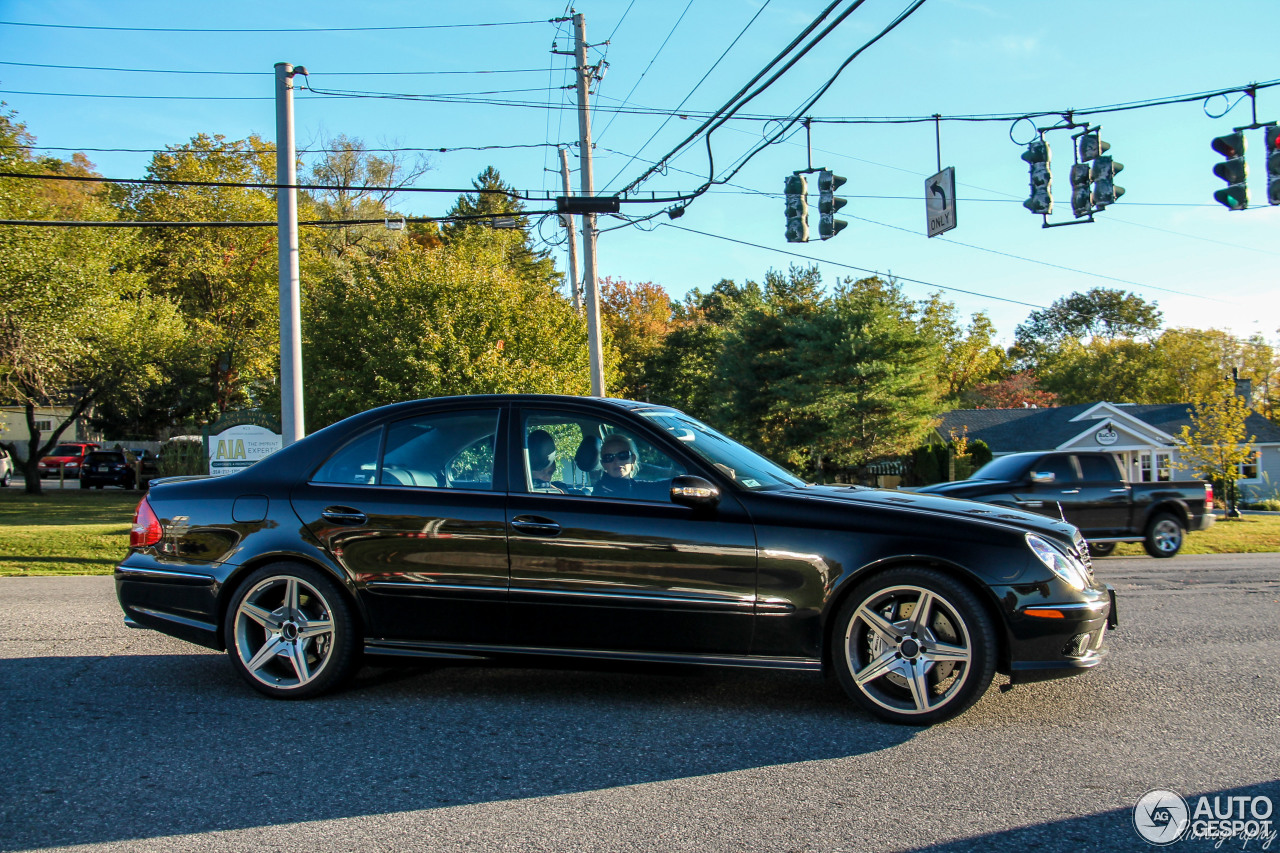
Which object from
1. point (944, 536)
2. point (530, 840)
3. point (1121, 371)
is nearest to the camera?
point (530, 840)

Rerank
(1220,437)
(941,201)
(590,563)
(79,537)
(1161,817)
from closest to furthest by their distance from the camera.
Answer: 1. (1161,817)
2. (590,563)
3. (941,201)
4. (79,537)
5. (1220,437)

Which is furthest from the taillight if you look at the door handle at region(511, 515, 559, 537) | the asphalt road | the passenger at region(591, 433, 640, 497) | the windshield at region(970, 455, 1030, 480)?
the windshield at region(970, 455, 1030, 480)

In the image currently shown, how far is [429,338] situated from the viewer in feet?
71.1

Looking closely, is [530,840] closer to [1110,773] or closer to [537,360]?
[1110,773]

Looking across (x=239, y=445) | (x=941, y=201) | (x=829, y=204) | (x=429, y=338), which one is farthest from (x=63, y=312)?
(x=941, y=201)

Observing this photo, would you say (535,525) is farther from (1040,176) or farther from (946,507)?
(1040,176)

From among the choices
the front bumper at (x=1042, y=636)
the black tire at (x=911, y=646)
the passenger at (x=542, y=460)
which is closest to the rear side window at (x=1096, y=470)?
the front bumper at (x=1042, y=636)

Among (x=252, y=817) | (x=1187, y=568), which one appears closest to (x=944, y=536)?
(x=252, y=817)

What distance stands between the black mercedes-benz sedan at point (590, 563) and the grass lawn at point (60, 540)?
8032 millimetres

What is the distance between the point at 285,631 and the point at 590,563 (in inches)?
66.8

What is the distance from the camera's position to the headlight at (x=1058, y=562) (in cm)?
436

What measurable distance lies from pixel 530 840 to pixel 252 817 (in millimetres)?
1038

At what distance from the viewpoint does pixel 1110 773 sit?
149 inches

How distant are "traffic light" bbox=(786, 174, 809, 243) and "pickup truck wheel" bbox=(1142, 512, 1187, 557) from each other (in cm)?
749
